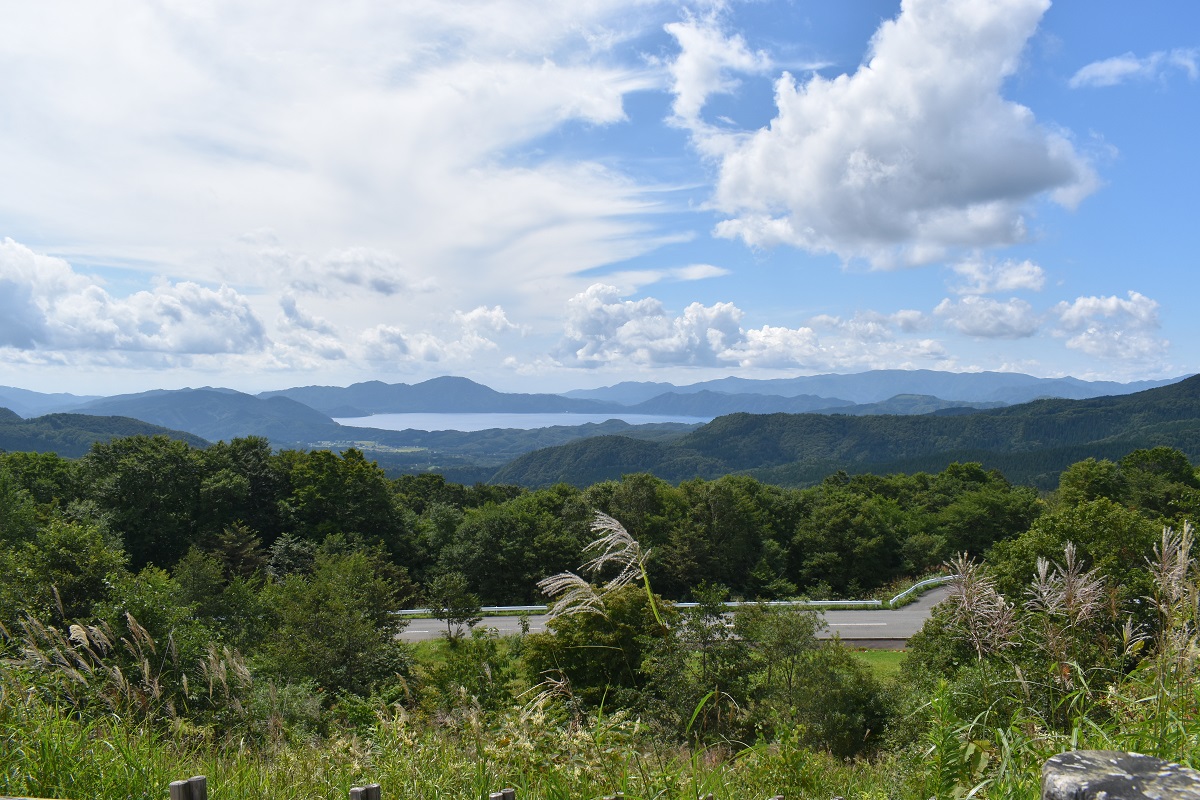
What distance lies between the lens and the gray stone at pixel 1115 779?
135 cm

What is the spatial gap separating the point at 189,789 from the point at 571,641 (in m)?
13.5

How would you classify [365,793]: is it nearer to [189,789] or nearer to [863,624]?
[189,789]

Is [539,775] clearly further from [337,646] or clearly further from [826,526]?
[826,526]

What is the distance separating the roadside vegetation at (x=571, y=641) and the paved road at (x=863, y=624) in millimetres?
2378

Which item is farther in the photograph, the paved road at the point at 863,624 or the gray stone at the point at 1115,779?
the paved road at the point at 863,624

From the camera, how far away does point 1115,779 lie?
140cm

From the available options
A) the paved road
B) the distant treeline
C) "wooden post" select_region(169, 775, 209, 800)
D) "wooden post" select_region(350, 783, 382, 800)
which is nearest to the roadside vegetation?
the distant treeline

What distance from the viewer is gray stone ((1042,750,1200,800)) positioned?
4.42 feet

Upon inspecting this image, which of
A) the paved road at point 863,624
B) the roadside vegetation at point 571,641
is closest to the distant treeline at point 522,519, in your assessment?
the roadside vegetation at point 571,641

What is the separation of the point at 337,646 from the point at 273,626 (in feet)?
24.1

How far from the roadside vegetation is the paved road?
2.38 m

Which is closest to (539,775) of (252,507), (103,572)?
(103,572)

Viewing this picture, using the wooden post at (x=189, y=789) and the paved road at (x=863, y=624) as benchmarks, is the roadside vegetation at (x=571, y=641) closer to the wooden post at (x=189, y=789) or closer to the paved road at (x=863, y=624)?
the wooden post at (x=189, y=789)

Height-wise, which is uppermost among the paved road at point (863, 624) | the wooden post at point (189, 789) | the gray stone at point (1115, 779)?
the gray stone at point (1115, 779)
